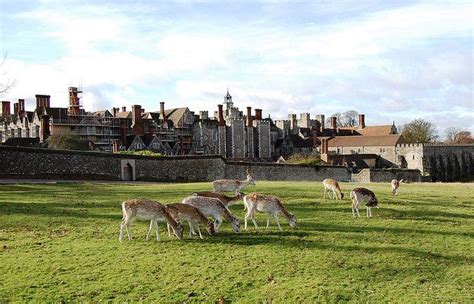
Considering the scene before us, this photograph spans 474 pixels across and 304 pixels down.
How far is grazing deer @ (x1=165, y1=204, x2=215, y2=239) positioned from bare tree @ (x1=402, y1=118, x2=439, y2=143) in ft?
381

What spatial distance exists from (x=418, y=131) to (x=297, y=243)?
403ft

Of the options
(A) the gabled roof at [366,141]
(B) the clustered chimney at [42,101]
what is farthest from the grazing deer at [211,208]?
(A) the gabled roof at [366,141]

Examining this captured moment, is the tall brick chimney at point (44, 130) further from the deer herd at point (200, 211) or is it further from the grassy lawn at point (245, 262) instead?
the deer herd at point (200, 211)

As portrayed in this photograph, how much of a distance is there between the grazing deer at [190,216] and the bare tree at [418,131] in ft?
381

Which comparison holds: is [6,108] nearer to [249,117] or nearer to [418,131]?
[249,117]

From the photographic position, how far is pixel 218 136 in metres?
102

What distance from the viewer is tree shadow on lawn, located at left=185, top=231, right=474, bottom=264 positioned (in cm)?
1350

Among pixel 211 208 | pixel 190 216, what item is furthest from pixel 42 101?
pixel 190 216

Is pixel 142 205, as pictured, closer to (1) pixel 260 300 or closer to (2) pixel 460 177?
(1) pixel 260 300

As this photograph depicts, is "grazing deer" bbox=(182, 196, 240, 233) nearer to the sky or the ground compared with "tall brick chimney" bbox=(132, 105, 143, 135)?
Answer: nearer to the ground

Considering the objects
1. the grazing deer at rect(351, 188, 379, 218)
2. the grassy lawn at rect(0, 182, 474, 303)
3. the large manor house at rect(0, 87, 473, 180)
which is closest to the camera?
the grassy lawn at rect(0, 182, 474, 303)

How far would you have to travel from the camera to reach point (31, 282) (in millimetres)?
11172

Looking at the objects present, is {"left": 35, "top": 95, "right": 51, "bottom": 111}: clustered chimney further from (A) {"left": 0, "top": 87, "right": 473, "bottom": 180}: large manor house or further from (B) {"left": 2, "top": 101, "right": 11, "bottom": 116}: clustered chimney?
(B) {"left": 2, "top": 101, "right": 11, "bottom": 116}: clustered chimney

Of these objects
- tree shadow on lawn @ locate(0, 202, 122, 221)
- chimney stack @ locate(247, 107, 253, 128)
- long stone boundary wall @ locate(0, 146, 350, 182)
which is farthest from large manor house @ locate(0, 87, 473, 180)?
tree shadow on lawn @ locate(0, 202, 122, 221)
